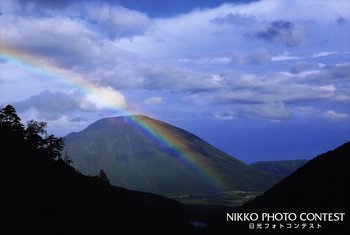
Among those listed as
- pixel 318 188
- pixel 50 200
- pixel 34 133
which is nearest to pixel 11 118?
pixel 34 133

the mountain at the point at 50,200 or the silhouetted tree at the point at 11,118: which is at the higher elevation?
the silhouetted tree at the point at 11,118

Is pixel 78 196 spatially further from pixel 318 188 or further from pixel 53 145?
pixel 318 188

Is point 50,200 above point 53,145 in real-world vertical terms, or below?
below

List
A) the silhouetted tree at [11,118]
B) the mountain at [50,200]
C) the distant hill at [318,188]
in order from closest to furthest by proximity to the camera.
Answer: the mountain at [50,200]
the distant hill at [318,188]
the silhouetted tree at [11,118]

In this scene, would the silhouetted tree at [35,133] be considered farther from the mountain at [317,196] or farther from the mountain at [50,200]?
the mountain at [317,196]

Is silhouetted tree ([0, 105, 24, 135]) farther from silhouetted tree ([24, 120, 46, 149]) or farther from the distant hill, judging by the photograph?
the distant hill

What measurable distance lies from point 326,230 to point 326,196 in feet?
76.0

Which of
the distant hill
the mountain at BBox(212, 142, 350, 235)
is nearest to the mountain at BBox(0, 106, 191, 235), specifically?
the mountain at BBox(212, 142, 350, 235)

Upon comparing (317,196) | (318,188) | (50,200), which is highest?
(318,188)

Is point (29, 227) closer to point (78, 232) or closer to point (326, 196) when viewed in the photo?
point (78, 232)

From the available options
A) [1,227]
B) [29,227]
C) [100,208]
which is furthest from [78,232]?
[100,208]

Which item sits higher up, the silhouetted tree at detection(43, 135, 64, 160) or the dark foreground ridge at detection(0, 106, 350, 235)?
the silhouetted tree at detection(43, 135, 64, 160)

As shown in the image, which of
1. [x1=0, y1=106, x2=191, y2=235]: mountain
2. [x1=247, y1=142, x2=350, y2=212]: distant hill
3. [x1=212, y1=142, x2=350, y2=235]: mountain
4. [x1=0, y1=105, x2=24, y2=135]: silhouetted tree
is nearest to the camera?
[x1=0, y1=106, x2=191, y2=235]: mountain

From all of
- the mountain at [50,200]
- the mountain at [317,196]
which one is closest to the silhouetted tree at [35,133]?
the mountain at [50,200]
